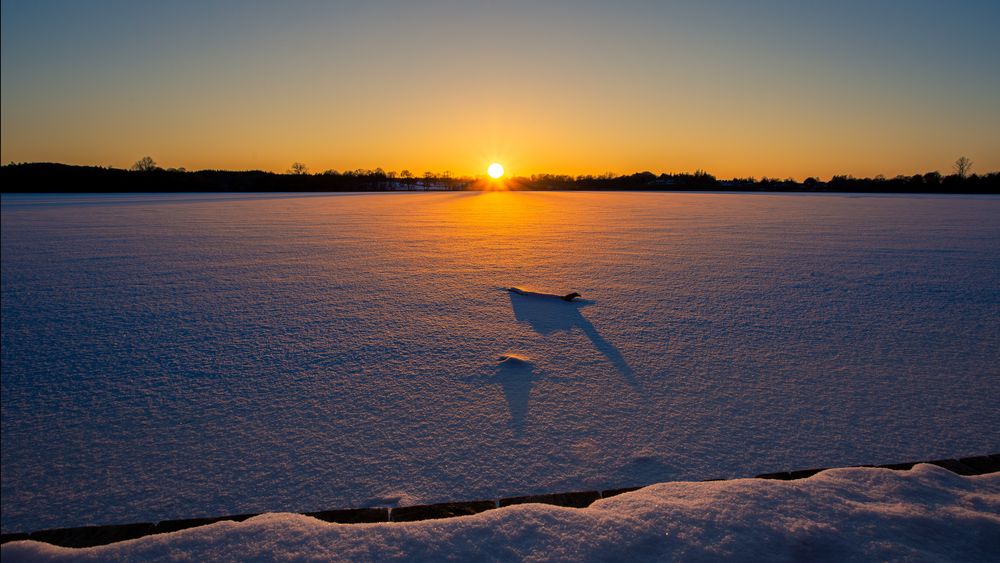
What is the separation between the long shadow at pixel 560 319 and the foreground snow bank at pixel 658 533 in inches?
48.8

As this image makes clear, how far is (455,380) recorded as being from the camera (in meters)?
2.92

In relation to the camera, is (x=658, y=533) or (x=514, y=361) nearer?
(x=658, y=533)

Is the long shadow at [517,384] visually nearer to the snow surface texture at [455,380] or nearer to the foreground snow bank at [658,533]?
the snow surface texture at [455,380]

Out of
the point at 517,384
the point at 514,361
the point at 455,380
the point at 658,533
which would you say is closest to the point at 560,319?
the point at 514,361

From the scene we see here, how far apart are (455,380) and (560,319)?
147 cm

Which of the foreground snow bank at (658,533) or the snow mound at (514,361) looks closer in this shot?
the foreground snow bank at (658,533)

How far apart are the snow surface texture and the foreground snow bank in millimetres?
298

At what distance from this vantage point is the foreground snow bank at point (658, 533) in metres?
1.45

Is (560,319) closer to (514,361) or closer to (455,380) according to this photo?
(514,361)

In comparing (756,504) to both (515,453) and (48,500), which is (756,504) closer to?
(515,453)

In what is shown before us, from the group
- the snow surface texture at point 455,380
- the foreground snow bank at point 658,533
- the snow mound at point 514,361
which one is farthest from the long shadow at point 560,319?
the foreground snow bank at point 658,533

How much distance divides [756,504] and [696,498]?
0.19m

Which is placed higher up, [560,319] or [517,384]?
[560,319]

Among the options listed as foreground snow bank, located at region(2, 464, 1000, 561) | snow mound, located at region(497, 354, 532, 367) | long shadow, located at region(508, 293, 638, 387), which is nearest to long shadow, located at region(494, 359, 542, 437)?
snow mound, located at region(497, 354, 532, 367)
